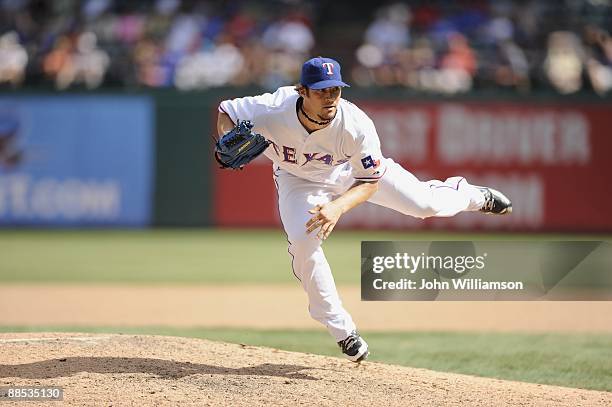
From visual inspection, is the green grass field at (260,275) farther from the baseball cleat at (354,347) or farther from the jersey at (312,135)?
the jersey at (312,135)

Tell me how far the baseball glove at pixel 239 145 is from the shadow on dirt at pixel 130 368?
3.95 feet

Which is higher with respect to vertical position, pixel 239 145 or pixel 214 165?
pixel 239 145

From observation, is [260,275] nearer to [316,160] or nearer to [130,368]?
[316,160]

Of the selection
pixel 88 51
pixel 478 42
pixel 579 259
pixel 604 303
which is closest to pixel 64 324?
pixel 579 259

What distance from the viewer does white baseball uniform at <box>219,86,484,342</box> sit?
5562 millimetres

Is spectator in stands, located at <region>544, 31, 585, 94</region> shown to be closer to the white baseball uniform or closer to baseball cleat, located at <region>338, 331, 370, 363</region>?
the white baseball uniform

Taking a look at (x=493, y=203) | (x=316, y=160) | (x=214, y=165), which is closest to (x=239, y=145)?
(x=316, y=160)

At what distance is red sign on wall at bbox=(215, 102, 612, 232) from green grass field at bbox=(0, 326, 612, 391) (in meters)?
7.74

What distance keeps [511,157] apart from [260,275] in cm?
570

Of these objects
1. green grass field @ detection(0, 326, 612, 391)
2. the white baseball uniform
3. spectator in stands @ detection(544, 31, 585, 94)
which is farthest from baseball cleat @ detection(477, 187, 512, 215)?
spectator in stands @ detection(544, 31, 585, 94)

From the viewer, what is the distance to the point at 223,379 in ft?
17.6

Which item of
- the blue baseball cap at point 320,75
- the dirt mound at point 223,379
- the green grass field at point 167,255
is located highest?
the blue baseball cap at point 320,75

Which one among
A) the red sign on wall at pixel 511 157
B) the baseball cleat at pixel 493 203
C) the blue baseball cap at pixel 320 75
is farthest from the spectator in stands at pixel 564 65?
the blue baseball cap at pixel 320 75

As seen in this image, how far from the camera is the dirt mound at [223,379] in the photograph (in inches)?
197
